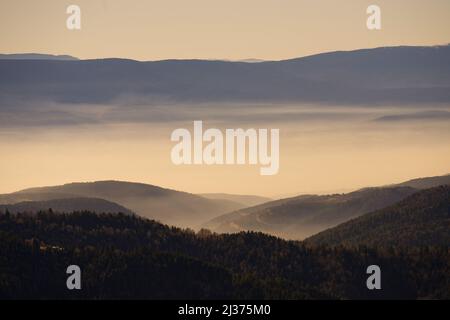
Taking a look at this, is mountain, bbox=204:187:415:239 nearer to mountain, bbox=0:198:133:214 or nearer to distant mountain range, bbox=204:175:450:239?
distant mountain range, bbox=204:175:450:239

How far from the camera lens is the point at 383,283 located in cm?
8756

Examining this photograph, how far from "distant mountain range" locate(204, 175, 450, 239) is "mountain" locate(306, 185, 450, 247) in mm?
40844

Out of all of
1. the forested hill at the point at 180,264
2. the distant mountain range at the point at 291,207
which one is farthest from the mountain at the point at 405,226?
the distant mountain range at the point at 291,207

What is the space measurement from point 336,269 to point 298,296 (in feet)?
35.2

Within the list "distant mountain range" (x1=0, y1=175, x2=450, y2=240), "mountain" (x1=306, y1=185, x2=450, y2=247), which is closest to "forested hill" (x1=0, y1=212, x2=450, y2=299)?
"mountain" (x1=306, y1=185, x2=450, y2=247)

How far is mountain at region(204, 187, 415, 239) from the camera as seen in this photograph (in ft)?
558

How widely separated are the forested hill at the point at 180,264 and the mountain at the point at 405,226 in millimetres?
11842

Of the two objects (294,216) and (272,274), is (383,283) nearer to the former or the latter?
(272,274)

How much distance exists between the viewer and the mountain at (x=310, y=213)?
6693 inches

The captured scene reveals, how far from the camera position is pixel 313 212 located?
183 meters

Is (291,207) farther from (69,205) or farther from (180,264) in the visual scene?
(180,264)

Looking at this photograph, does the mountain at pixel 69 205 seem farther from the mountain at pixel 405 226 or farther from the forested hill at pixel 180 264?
the forested hill at pixel 180 264

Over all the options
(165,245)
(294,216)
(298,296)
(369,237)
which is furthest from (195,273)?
(294,216)
